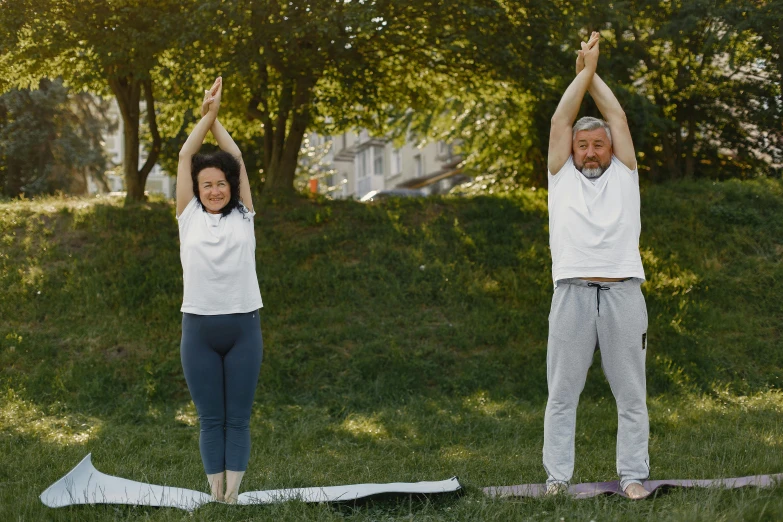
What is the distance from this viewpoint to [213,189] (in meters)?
4.88

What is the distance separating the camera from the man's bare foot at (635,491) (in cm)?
464

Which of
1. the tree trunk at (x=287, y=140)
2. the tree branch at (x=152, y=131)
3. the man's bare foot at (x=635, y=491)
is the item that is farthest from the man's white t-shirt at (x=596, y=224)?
the tree branch at (x=152, y=131)

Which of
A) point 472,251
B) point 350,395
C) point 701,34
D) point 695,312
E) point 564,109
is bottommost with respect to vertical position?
point 350,395

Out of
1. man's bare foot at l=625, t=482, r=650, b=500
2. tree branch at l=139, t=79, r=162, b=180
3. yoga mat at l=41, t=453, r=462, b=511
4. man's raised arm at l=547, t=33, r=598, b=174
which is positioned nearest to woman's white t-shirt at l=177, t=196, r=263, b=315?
yoga mat at l=41, t=453, r=462, b=511

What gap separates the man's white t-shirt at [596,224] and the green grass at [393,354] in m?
1.25

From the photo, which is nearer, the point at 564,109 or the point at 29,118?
the point at 564,109

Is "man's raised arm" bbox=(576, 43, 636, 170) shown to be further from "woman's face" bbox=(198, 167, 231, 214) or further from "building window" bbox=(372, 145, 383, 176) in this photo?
"building window" bbox=(372, 145, 383, 176)

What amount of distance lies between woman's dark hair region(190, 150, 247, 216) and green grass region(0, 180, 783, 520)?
1.69 metres

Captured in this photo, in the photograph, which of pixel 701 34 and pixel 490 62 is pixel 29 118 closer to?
pixel 490 62

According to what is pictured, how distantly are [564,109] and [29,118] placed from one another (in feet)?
83.5

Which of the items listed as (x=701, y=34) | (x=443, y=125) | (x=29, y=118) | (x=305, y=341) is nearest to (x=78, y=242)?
(x=305, y=341)

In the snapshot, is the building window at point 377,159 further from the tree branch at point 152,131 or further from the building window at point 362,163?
the tree branch at point 152,131

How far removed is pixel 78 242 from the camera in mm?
12781

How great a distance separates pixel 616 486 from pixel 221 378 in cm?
233
